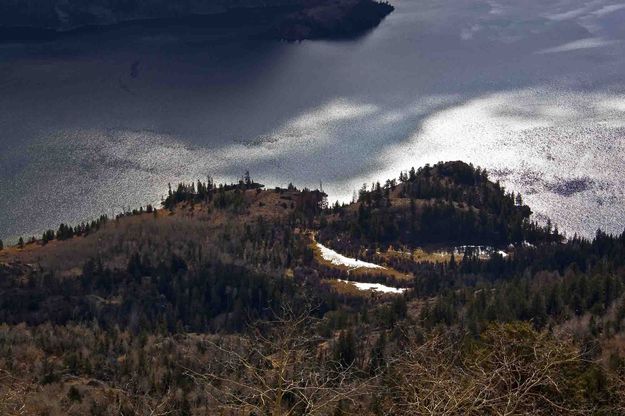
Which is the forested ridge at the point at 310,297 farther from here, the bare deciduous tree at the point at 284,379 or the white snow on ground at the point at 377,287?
the white snow on ground at the point at 377,287

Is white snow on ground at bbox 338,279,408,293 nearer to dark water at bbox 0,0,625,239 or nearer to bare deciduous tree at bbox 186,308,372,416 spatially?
dark water at bbox 0,0,625,239

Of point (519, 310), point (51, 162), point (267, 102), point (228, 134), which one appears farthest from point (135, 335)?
point (267, 102)

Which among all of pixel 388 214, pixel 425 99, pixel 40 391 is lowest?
pixel 40 391

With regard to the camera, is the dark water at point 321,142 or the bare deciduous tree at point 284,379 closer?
the bare deciduous tree at point 284,379

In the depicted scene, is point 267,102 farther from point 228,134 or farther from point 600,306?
point 600,306

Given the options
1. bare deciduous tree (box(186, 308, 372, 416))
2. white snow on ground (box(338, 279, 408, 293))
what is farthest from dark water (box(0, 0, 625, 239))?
bare deciduous tree (box(186, 308, 372, 416))

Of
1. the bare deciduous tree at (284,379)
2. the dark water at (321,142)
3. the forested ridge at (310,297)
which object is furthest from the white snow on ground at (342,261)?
the bare deciduous tree at (284,379)

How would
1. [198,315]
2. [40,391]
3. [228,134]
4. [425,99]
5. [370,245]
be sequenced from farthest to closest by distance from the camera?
[425,99] → [228,134] → [370,245] → [198,315] → [40,391]
